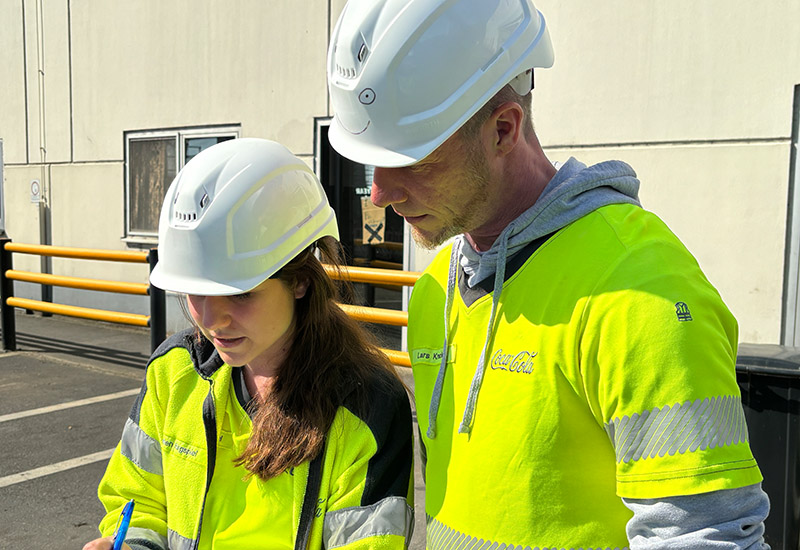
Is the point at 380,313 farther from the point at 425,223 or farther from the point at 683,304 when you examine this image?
the point at 683,304

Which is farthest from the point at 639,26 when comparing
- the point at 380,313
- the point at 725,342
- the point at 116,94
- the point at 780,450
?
the point at 116,94

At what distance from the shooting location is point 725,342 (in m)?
1.22

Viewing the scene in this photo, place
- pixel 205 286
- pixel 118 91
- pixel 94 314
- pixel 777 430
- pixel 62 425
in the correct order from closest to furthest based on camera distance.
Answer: pixel 205 286 → pixel 777 430 → pixel 62 425 → pixel 94 314 → pixel 118 91

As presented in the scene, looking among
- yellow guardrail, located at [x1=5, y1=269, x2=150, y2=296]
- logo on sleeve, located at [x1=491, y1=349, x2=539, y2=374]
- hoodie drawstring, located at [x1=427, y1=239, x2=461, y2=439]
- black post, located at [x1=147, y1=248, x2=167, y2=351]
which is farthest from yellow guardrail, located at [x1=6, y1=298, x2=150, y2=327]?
logo on sleeve, located at [x1=491, y1=349, x2=539, y2=374]

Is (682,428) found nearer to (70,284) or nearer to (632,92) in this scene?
(632,92)

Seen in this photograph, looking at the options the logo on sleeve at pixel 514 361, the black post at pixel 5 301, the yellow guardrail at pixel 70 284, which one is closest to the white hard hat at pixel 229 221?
the logo on sleeve at pixel 514 361

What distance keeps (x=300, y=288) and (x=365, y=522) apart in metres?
0.68

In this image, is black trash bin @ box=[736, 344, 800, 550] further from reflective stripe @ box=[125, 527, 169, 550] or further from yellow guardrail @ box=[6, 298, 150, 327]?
yellow guardrail @ box=[6, 298, 150, 327]

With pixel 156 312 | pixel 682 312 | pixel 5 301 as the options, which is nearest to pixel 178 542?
pixel 682 312

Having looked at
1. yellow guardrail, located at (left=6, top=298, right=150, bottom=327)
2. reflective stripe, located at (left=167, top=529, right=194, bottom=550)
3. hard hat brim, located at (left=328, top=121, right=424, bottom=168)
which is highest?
hard hat brim, located at (left=328, top=121, right=424, bottom=168)

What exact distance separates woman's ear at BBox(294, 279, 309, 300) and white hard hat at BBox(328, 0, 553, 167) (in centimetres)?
73

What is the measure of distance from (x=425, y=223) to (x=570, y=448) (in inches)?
20.6

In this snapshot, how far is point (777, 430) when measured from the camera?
3092 millimetres

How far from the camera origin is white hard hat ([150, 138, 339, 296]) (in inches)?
75.1
